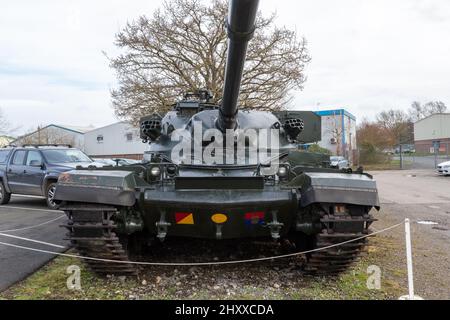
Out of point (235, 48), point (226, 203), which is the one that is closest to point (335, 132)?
point (226, 203)

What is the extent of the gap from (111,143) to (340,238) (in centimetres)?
4089

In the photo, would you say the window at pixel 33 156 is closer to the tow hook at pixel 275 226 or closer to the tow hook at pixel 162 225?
the tow hook at pixel 162 225

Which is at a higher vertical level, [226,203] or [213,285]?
[226,203]

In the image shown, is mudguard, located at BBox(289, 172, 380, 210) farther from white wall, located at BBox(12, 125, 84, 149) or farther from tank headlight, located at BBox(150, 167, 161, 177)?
white wall, located at BBox(12, 125, 84, 149)

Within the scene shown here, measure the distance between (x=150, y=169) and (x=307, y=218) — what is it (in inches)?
76.8

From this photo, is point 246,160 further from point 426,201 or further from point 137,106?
point 137,106

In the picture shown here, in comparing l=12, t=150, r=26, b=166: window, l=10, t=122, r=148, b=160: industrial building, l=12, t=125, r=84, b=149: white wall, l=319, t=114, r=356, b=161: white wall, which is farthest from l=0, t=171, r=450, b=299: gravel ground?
l=12, t=125, r=84, b=149: white wall

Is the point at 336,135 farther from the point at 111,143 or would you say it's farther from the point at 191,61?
the point at 111,143

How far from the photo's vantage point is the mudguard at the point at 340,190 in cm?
436

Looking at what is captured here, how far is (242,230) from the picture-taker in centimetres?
501

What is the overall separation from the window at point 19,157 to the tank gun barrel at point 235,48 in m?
Result: 8.59

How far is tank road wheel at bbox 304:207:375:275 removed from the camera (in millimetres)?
4469

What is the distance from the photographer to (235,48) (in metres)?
4.20
